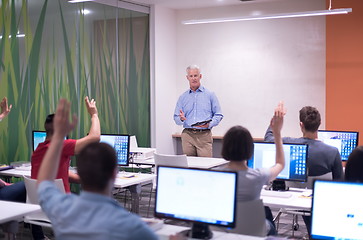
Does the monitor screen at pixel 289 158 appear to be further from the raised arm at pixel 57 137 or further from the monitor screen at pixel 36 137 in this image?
the monitor screen at pixel 36 137

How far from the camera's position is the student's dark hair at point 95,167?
6.68ft

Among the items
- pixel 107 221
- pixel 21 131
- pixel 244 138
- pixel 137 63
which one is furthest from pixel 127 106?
pixel 107 221

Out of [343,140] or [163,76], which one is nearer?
[343,140]

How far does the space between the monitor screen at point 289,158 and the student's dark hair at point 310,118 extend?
1.00 feet

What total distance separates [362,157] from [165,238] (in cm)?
147

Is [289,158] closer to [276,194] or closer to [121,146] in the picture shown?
[276,194]

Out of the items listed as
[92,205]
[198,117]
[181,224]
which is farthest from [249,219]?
[198,117]

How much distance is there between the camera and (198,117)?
308 inches

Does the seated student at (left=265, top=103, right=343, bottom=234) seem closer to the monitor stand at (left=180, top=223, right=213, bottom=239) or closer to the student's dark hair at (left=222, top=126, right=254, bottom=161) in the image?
the student's dark hair at (left=222, top=126, right=254, bottom=161)

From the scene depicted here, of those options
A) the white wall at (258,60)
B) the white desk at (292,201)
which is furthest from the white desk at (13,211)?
the white wall at (258,60)

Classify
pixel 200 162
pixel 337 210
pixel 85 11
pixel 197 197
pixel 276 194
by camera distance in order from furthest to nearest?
pixel 85 11, pixel 200 162, pixel 276 194, pixel 197 197, pixel 337 210

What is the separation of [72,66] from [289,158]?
440cm

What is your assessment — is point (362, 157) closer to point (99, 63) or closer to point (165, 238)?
point (165, 238)

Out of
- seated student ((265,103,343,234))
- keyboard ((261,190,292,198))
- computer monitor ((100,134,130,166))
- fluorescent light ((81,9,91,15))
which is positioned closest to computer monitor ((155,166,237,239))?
keyboard ((261,190,292,198))
